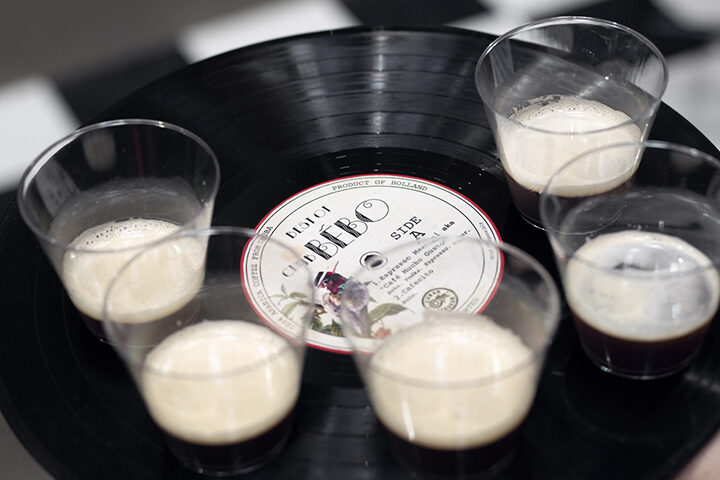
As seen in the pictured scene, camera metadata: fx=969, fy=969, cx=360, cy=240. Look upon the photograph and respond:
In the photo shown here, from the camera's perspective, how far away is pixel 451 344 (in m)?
0.68

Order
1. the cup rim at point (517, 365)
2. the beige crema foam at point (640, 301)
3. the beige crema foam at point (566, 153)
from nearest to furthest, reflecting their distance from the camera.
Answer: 1. the cup rim at point (517, 365)
2. the beige crema foam at point (640, 301)
3. the beige crema foam at point (566, 153)

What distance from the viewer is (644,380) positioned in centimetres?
70

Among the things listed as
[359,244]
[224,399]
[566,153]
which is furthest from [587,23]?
[224,399]

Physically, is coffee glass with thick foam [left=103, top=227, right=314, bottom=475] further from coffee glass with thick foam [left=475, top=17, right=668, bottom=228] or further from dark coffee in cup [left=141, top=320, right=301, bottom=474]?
coffee glass with thick foam [left=475, top=17, right=668, bottom=228]

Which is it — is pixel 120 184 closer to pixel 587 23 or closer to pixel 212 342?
pixel 212 342

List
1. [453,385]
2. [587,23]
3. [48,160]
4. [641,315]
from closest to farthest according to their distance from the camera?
[453,385] < [641,315] < [48,160] < [587,23]

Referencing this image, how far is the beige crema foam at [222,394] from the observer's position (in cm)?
61

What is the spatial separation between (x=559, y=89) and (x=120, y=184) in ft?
1.37

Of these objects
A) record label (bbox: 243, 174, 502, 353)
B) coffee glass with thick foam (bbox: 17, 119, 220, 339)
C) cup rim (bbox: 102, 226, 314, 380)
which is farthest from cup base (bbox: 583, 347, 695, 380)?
coffee glass with thick foam (bbox: 17, 119, 220, 339)

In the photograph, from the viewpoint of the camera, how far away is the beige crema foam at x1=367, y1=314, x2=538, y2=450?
59cm

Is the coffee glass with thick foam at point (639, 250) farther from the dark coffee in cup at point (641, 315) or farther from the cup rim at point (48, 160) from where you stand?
the cup rim at point (48, 160)

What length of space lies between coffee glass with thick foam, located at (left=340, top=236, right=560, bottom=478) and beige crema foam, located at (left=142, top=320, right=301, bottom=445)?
6 centimetres

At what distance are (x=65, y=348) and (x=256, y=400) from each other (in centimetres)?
21

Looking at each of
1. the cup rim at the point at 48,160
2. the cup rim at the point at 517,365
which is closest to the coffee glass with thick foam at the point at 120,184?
the cup rim at the point at 48,160
